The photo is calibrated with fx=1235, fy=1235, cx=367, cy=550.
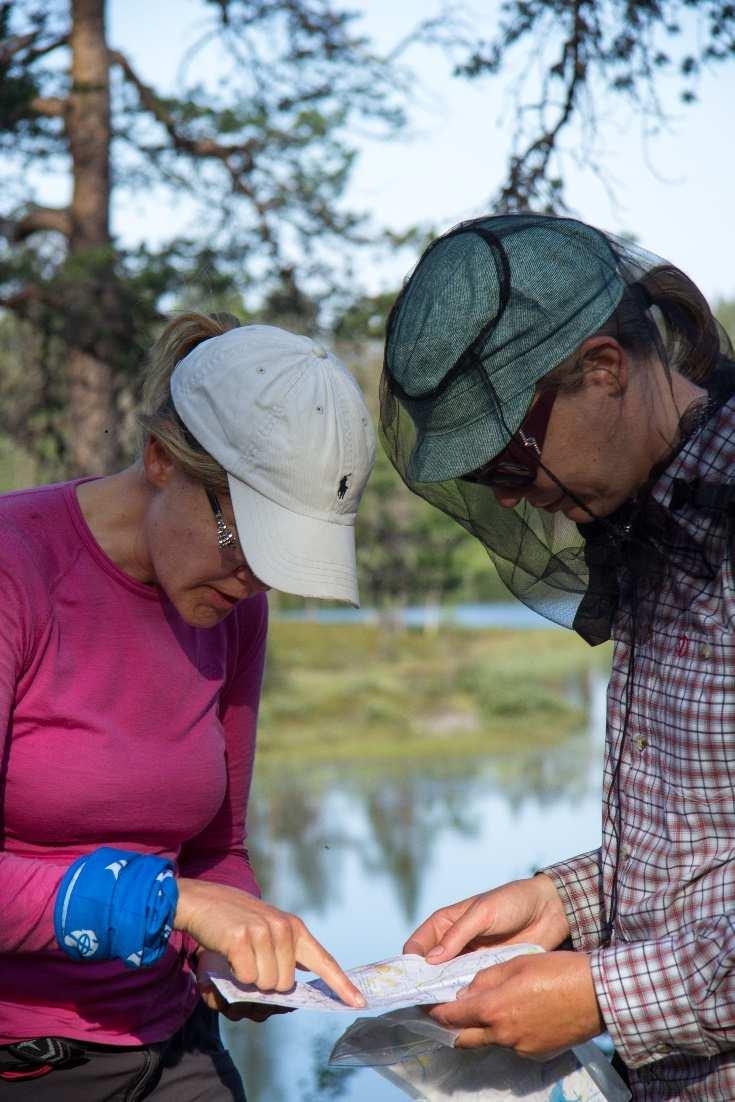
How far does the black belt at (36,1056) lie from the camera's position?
5.25 ft

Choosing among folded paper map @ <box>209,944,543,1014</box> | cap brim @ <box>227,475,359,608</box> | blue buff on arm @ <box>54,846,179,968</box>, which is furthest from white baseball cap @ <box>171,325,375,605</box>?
folded paper map @ <box>209,944,543,1014</box>

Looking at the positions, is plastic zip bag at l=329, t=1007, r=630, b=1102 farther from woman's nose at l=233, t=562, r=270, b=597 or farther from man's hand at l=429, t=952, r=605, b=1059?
woman's nose at l=233, t=562, r=270, b=597

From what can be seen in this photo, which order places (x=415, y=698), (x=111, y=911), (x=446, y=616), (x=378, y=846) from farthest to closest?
(x=446, y=616), (x=415, y=698), (x=378, y=846), (x=111, y=911)

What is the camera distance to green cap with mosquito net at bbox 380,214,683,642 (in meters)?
1.50

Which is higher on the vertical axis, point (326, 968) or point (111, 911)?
point (111, 911)

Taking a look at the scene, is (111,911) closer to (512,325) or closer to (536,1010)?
(536,1010)

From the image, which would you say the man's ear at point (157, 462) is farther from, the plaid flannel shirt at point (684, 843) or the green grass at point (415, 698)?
the green grass at point (415, 698)

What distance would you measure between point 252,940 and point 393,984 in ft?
0.73

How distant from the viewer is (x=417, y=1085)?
1637 millimetres

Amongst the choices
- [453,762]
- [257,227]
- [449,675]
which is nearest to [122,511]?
[257,227]

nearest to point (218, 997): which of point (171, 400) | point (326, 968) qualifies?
point (326, 968)

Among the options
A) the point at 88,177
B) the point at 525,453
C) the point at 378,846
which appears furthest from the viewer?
the point at 378,846

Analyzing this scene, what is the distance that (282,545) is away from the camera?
158 centimetres

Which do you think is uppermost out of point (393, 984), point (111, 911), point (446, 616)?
point (111, 911)
